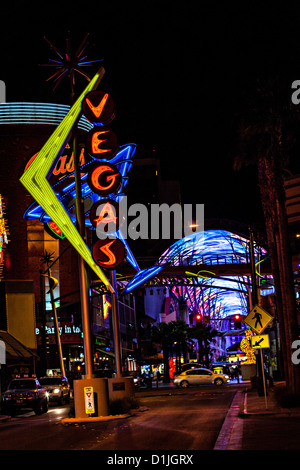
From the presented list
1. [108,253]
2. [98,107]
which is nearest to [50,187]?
[108,253]

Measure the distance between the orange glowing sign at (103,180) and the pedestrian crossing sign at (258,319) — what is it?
25.0ft

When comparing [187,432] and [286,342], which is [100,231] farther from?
[187,432]

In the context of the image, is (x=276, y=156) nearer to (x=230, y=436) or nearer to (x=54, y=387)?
(x=230, y=436)

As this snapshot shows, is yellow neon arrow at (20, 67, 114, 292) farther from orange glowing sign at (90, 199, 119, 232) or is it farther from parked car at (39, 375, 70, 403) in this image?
parked car at (39, 375, 70, 403)

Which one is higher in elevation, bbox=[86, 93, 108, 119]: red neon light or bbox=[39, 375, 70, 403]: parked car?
Answer: bbox=[86, 93, 108, 119]: red neon light

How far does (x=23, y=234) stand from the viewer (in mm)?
69812

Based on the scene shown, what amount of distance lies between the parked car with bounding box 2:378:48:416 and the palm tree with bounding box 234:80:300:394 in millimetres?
13383

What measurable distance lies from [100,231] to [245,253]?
7858 centimetres

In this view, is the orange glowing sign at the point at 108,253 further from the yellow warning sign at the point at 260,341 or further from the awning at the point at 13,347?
the awning at the point at 13,347

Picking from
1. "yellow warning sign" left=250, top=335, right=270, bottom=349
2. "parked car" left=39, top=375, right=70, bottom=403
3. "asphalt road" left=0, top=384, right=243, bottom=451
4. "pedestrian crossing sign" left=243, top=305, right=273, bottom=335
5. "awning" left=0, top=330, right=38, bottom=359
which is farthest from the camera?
"awning" left=0, top=330, right=38, bottom=359

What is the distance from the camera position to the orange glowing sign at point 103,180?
26.9 meters

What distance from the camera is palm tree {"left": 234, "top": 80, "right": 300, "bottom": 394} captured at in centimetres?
2439

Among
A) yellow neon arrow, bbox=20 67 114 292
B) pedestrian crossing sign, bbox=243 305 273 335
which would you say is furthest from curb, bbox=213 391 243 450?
yellow neon arrow, bbox=20 67 114 292

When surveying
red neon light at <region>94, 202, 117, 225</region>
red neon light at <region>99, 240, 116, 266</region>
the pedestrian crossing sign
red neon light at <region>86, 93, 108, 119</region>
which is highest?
red neon light at <region>86, 93, 108, 119</region>
